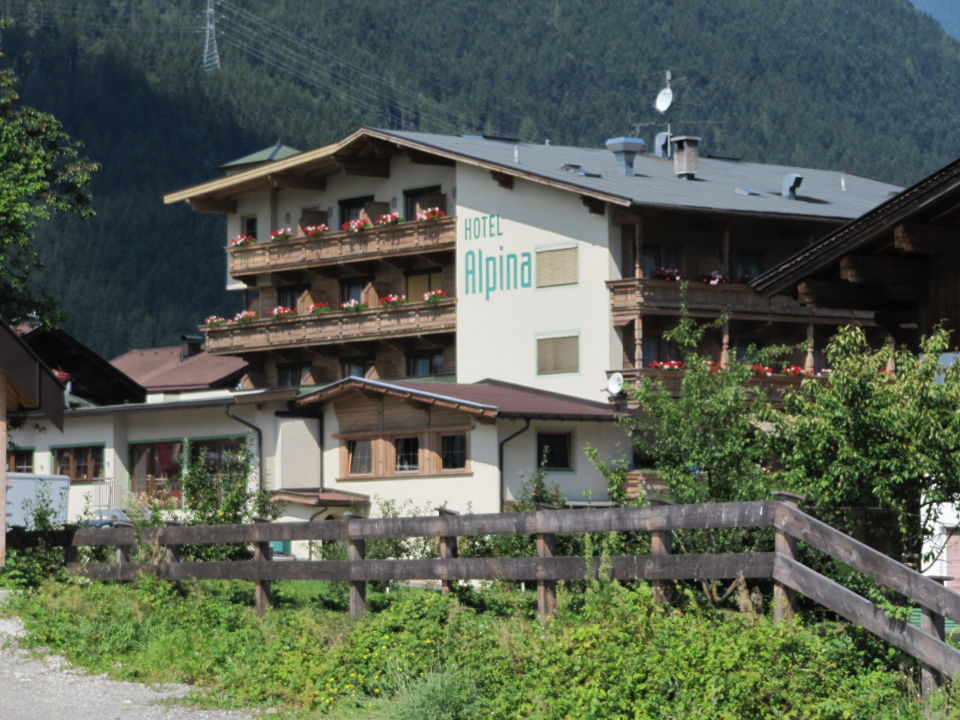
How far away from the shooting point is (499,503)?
42031 mm

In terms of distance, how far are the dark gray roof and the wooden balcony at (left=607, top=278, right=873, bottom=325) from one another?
2236 millimetres

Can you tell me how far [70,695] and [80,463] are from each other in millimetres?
38818

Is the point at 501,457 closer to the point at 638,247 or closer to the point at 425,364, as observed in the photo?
the point at 638,247

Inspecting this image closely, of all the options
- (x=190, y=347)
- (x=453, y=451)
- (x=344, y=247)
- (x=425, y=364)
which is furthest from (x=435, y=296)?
(x=190, y=347)

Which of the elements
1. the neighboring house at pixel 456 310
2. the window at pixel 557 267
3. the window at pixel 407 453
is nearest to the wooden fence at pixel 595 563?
the neighboring house at pixel 456 310

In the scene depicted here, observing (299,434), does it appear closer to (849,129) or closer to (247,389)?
(247,389)

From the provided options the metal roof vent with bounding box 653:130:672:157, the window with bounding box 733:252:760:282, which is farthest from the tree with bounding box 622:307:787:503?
the metal roof vent with bounding box 653:130:672:157

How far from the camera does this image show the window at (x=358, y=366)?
53.8 meters

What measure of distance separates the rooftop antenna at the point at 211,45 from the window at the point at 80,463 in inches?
4856

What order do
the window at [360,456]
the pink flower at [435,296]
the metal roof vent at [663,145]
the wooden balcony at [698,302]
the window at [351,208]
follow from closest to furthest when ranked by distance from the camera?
1. the window at [360,456]
2. the wooden balcony at [698,302]
3. the pink flower at [435,296]
4. the window at [351,208]
5. the metal roof vent at [663,145]

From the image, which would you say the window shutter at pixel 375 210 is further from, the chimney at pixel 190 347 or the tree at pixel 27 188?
the chimney at pixel 190 347

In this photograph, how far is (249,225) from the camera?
57781mm

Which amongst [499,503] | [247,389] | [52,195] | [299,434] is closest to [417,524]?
[52,195]

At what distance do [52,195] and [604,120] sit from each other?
16386 centimetres
